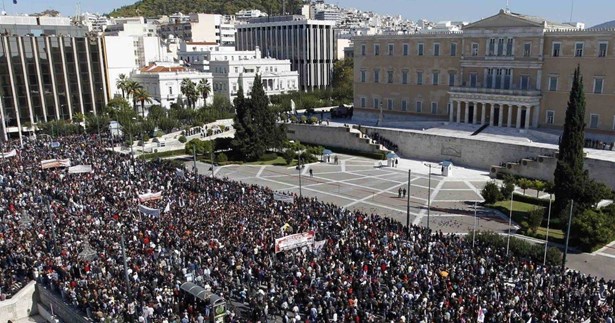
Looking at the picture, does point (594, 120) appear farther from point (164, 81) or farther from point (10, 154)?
point (164, 81)

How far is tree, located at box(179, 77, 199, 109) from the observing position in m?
78.8

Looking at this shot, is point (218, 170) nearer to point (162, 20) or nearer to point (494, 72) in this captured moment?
point (494, 72)

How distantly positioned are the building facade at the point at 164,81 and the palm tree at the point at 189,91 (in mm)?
2286

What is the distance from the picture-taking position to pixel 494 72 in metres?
56.4

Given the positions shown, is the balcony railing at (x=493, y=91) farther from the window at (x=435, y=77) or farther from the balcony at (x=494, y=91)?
the window at (x=435, y=77)

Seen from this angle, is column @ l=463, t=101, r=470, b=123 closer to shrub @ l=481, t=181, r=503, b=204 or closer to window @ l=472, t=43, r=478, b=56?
window @ l=472, t=43, r=478, b=56

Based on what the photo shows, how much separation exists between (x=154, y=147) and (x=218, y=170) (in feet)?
46.0

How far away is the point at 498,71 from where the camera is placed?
56.1 meters

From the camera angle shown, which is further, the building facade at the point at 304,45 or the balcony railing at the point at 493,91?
the building facade at the point at 304,45

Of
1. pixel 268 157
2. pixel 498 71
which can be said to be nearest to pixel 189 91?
pixel 268 157

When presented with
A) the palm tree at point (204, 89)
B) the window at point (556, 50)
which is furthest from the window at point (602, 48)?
the palm tree at point (204, 89)

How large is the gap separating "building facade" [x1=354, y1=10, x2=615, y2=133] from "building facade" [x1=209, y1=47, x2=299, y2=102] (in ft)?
88.6

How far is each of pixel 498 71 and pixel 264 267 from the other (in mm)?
41443

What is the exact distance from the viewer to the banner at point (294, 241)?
25422 millimetres
